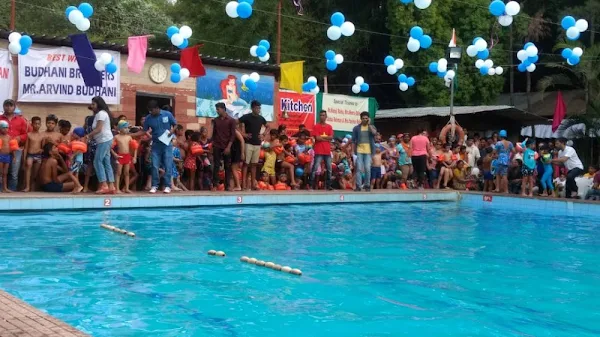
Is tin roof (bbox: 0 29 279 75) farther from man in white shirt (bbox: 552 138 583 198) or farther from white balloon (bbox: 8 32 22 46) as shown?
man in white shirt (bbox: 552 138 583 198)

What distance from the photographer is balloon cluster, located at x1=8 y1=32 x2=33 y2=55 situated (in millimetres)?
13352

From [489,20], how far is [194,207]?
21.8m

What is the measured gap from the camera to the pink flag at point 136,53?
15.7 meters

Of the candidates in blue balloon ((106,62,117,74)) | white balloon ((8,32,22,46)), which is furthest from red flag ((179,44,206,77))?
white balloon ((8,32,22,46))

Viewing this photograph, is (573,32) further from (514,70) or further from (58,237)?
(514,70)

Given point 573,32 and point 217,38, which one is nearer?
point 573,32

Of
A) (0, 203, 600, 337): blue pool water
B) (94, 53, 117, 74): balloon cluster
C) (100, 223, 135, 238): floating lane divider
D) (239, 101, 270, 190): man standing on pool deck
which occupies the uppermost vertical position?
(94, 53, 117, 74): balloon cluster

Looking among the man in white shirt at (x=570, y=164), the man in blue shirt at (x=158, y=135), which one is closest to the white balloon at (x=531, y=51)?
the man in white shirt at (x=570, y=164)

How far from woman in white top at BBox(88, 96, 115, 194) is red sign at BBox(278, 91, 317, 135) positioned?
8.37m

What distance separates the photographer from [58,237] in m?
8.76

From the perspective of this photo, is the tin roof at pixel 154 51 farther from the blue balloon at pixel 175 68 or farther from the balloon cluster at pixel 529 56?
the balloon cluster at pixel 529 56

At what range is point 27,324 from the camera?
Answer: 13.2ft

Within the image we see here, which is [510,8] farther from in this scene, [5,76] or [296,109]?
[5,76]

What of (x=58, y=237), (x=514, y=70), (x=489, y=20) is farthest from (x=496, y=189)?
(x=514, y=70)
